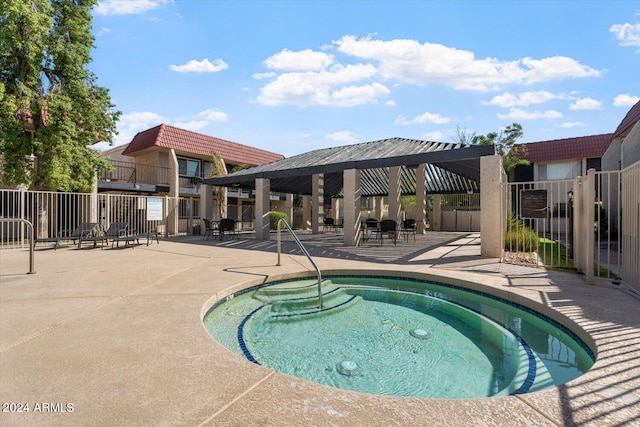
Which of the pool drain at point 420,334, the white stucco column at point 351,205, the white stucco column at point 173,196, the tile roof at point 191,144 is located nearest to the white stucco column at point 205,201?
the white stucco column at point 173,196

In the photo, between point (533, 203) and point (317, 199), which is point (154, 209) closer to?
point (317, 199)

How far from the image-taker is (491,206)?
892cm

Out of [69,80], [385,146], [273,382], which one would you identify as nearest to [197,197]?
[69,80]

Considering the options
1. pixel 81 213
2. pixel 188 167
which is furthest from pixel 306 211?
pixel 81 213

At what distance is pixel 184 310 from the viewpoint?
420cm

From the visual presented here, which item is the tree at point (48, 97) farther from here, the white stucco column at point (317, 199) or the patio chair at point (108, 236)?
the white stucco column at point (317, 199)

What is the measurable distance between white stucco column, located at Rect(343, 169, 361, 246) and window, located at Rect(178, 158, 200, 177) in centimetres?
1538

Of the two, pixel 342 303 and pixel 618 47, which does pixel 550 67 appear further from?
pixel 342 303

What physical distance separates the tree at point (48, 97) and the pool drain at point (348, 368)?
15.3 m

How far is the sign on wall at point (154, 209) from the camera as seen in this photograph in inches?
602

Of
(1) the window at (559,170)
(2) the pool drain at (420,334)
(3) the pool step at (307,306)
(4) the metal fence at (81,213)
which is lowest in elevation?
(2) the pool drain at (420,334)

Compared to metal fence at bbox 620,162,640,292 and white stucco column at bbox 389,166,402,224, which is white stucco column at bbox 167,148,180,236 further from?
metal fence at bbox 620,162,640,292

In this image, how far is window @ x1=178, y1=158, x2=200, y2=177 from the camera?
2306 cm

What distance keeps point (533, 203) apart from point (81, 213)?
20.4 metres
